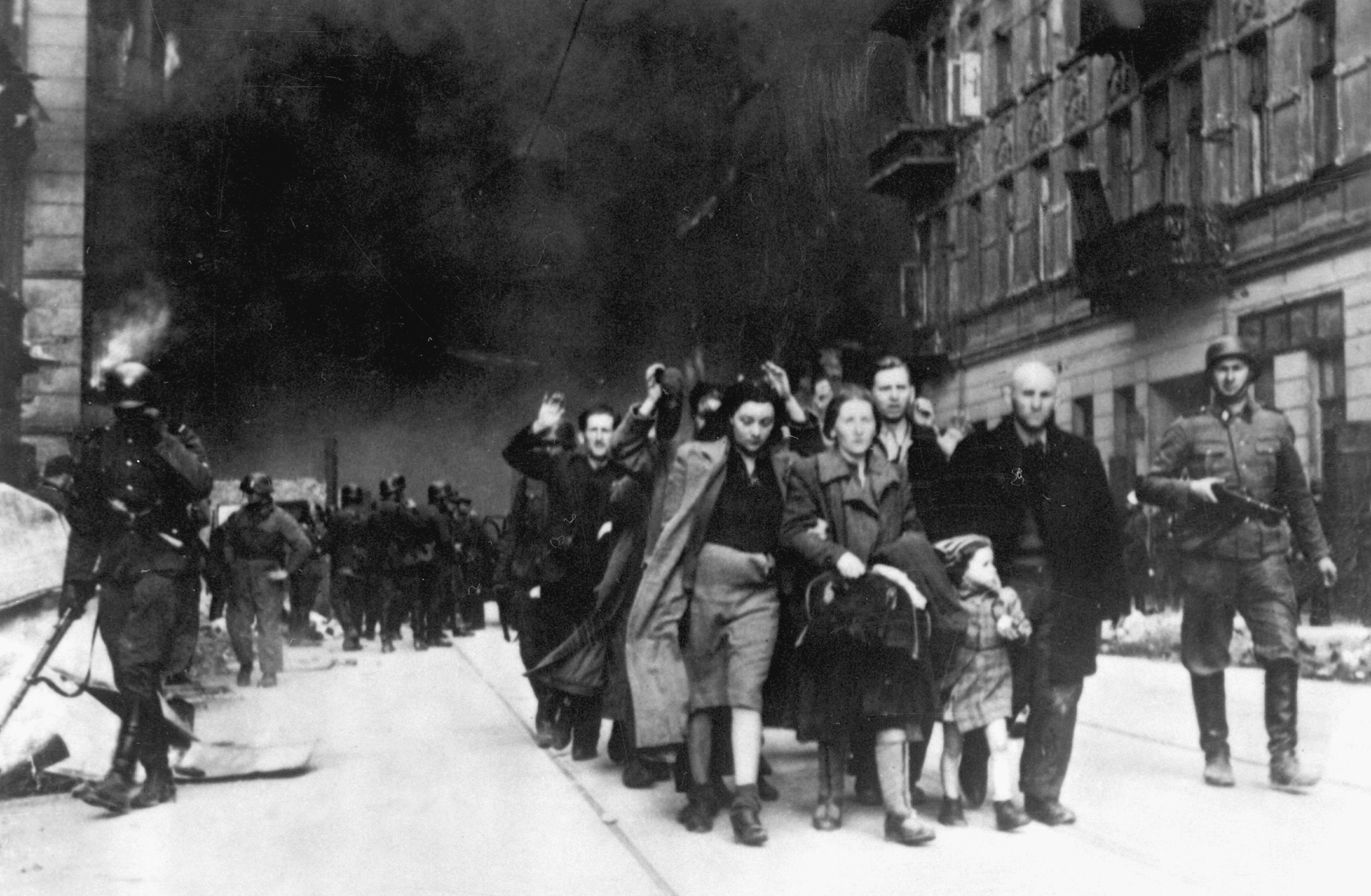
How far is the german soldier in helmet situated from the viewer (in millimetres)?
7945

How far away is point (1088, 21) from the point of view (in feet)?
82.9

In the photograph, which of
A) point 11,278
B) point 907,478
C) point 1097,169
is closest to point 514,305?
point 1097,169

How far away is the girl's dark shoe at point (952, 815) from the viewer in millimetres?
6883

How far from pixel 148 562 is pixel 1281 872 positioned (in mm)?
5211

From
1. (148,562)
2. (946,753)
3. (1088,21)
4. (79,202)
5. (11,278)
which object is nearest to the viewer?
(946,753)

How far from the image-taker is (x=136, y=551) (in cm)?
781

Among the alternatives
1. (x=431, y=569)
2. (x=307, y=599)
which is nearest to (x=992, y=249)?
(x=431, y=569)

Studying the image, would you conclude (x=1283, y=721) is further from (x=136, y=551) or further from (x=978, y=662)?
(x=136, y=551)

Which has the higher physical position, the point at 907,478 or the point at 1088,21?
the point at 1088,21

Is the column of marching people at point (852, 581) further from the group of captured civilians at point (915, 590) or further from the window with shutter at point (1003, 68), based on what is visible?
the window with shutter at point (1003, 68)

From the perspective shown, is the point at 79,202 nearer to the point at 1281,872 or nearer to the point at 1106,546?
the point at 1106,546

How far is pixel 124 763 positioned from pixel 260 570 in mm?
7989

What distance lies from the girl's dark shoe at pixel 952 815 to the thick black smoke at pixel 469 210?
27.8 ft

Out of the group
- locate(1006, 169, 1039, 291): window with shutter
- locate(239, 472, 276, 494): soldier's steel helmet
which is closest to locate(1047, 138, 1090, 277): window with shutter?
locate(1006, 169, 1039, 291): window with shutter
